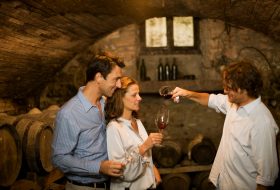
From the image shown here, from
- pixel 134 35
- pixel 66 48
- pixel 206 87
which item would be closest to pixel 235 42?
pixel 206 87

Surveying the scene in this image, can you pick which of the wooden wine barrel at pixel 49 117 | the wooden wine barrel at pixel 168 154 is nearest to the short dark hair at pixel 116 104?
the wooden wine barrel at pixel 49 117

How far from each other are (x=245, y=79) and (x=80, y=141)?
4.50 ft

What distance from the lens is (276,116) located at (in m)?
5.42

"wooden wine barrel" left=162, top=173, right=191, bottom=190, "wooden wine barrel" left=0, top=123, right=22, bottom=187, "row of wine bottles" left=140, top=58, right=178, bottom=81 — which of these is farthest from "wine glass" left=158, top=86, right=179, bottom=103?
"row of wine bottles" left=140, top=58, right=178, bottom=81

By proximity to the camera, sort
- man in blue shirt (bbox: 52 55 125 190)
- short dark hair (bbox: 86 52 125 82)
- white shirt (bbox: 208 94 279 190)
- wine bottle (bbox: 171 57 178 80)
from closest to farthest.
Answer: man in blue shirt (bbox: 52 55 125 190)
white shirt (bbox: 208 94 279 190)
short dark hair (bbox: 86 52 125 82)
wine bottle (bbox: 171 57 178 80)

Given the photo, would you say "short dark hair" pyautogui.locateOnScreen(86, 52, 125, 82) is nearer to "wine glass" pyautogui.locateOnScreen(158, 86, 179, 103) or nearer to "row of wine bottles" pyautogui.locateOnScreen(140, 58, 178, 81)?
"wine glass" pyautogui.locateOnScreen(158, 86, 179, 103)

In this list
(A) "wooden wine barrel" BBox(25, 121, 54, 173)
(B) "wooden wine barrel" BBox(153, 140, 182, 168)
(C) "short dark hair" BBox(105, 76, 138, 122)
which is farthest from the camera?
(B) "wooden wine barrel" BBox(153, 140, 182, 168)

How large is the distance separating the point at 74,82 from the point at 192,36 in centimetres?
257

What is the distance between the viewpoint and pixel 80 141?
2.19m

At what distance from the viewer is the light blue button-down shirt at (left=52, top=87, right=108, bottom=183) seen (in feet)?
6.82

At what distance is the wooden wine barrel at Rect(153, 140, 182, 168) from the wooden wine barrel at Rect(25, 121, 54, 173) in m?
1.69

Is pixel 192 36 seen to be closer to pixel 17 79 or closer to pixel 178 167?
pixel 178 167

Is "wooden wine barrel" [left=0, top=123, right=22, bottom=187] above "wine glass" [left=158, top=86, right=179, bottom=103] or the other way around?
the other way around

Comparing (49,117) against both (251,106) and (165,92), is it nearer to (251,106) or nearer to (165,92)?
(165,92)
